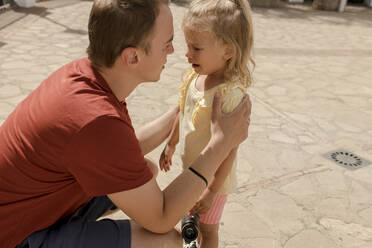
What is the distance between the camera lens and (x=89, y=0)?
11.6 m

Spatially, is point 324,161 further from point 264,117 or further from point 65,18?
point 65,18

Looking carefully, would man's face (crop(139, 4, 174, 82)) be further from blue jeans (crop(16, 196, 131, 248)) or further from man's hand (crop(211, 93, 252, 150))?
blue jeans (crop(16, 196, 131, 248))

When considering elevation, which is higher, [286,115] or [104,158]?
[104,158]

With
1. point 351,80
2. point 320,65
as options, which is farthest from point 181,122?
point 320,65

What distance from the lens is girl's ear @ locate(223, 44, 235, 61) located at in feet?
5.97

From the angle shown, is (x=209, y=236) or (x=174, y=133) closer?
(x=209, y=236)

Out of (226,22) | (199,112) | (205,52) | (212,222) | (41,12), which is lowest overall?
(41,12)

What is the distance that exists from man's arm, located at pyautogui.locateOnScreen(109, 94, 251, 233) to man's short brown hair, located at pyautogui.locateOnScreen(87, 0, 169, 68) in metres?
0.48

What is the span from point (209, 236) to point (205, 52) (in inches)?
39.7

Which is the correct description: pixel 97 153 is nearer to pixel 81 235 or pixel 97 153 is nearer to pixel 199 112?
pixel 81 235

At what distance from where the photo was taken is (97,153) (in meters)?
1.33

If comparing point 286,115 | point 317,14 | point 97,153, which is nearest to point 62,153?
point 97,153

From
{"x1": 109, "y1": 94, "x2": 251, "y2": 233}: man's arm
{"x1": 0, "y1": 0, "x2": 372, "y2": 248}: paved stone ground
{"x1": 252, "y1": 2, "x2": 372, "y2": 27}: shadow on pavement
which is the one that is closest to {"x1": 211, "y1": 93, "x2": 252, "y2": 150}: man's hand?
{"x1": 109, "y1": 94, "x2": 251, "y2": 233}: man's arm

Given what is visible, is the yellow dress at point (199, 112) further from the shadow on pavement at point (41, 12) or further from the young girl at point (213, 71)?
the shadow on pavement at point (41, 12)
